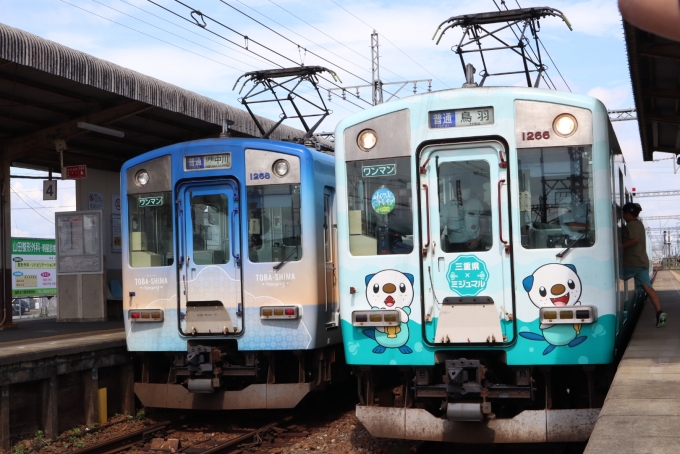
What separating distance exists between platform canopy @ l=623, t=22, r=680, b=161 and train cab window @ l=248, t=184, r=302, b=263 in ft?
12.0

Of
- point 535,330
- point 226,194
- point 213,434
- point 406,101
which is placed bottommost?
point 213,434

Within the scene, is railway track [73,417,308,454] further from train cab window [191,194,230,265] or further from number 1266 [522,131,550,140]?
number 1266 [522,131,550,140]

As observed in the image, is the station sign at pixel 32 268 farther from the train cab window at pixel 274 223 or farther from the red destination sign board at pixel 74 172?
the train cab window at pixel 274 223

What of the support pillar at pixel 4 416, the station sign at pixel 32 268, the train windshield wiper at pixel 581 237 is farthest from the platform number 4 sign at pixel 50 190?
the train windshield wiper at pixel 581 237

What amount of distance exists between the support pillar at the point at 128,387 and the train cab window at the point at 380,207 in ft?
14.4

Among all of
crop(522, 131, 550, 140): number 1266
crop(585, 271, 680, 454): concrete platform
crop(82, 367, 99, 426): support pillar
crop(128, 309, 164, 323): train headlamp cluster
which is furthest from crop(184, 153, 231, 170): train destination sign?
crop(585, 271, 680, 454): concrete platform

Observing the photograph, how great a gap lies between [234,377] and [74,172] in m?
7.18

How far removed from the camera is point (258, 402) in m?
8.41

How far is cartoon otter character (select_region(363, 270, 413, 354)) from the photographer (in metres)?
6.43

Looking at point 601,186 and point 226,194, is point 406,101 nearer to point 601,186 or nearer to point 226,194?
point 601,186

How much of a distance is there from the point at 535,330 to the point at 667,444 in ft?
7.81

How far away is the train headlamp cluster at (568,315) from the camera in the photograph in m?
6.05

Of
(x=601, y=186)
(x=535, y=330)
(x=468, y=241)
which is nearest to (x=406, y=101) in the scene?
(x=468, y=241)

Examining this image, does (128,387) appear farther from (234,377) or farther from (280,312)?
(280,312)
